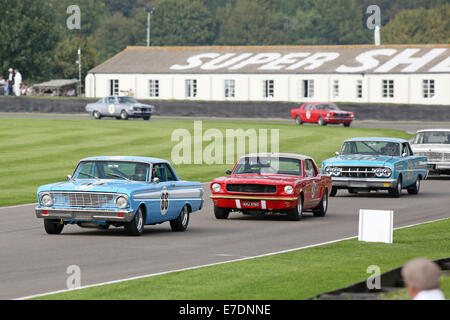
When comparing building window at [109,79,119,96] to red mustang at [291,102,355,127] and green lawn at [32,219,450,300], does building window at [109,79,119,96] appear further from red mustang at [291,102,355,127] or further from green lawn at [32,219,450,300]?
green lawn at [32,219,450,300]

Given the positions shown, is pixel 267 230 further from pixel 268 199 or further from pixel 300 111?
pixel 300 111

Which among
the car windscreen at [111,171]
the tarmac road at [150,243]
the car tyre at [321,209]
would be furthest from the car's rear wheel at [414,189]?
the car windscreen at [111,171]

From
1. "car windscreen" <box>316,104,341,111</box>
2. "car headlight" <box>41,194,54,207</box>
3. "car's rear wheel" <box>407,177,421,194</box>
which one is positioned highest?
"car windscreen" <box>316,104,341,111</box>

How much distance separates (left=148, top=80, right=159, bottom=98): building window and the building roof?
3.20 feet

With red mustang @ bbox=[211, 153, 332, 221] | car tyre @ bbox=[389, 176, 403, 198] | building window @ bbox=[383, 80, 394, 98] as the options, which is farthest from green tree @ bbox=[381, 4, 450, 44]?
red mustang @ bbox=[211, 153, 332, 221]

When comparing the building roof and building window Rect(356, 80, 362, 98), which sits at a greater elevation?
the building roof

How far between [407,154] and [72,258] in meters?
14.4

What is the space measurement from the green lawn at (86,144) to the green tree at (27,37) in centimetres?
4856

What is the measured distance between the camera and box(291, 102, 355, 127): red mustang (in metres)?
63.1

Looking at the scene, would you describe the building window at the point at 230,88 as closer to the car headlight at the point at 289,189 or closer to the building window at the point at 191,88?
the building window at the point at 191,88

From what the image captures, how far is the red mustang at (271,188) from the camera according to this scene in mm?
19797

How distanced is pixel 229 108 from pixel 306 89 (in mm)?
14852

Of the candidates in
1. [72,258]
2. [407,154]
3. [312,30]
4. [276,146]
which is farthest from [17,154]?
[312,30]

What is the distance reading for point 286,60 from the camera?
8762cm
